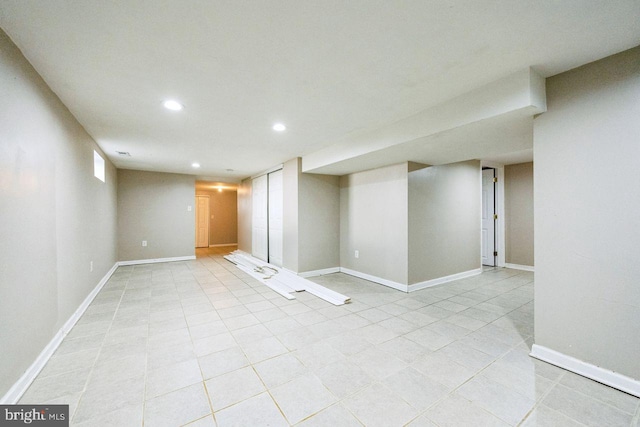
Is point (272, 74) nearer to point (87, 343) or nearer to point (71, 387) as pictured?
point (71, 387)

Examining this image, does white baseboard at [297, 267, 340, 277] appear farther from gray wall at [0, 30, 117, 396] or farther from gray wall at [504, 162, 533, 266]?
gray wall at [504, 162, 533, 266]

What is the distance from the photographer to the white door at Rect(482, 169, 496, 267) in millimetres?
5719

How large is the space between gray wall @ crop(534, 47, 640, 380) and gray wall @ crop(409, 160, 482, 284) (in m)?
1.87

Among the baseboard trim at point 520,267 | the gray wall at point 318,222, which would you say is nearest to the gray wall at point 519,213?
the baseboard trim at point 520,267

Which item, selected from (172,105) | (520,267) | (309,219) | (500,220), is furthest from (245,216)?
(520,267)

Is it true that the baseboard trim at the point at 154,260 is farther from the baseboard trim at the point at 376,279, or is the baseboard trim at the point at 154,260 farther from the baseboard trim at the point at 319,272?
the baseboard trim at the point at 376,279

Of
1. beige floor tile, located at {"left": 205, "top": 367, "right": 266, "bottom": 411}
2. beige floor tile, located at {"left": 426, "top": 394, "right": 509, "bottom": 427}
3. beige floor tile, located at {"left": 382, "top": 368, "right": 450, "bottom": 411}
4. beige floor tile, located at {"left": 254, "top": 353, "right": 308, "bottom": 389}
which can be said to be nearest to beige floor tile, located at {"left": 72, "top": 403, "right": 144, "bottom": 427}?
beige floor tile, located at {"left": 205, "top": 367, "right": 266, "bottom": 411}

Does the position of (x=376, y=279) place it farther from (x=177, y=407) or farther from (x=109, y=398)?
(x=109, y=398)

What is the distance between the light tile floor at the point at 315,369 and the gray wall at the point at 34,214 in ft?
1.14

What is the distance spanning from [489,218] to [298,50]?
19.4 ft

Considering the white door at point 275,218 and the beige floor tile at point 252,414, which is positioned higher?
the white door at point 275,218

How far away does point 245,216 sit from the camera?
7676 millimetres

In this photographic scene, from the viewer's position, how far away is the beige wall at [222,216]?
31.3 ft

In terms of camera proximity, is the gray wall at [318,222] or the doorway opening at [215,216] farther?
the doorway opening at [215,216]
